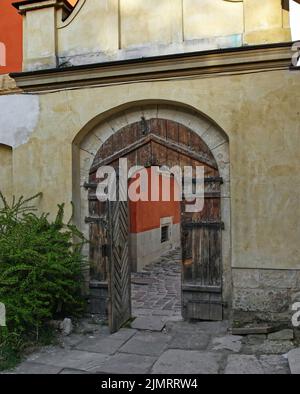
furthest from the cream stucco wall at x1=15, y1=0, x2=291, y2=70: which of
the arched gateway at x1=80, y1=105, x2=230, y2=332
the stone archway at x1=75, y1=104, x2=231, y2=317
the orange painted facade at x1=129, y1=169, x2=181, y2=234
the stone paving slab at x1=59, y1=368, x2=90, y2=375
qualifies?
the stone paving slab at x1=59, y1=368, x2=90, y2=375

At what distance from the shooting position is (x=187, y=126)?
6414 millimetres

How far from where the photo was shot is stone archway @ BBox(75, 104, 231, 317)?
244 inches

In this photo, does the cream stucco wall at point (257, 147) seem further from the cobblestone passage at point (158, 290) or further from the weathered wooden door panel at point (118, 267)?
the cobblestone passage at point (158, 290)

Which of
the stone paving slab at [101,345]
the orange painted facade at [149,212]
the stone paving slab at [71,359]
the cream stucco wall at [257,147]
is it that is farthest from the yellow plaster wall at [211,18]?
the stone paving slab at [71,359]

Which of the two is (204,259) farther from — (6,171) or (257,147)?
(6,171)

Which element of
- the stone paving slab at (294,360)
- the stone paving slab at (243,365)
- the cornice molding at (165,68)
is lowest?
the stone paving slab at (243,365)

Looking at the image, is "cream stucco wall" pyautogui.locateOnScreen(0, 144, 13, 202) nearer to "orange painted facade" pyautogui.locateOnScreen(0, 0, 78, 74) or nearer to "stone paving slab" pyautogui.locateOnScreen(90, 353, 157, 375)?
"orange painted facade" pyautogui.locateOnScreen(0, 0, 78, 74)

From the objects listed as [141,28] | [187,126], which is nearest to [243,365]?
[187,126]

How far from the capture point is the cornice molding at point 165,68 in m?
5.69

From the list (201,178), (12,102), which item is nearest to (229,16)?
(201,178)

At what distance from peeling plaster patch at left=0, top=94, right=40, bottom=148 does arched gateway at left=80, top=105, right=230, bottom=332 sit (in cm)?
115

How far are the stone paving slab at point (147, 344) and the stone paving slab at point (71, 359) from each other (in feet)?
1.41

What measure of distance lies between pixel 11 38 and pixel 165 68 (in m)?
4.84

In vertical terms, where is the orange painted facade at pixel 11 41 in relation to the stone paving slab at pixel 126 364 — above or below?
above
